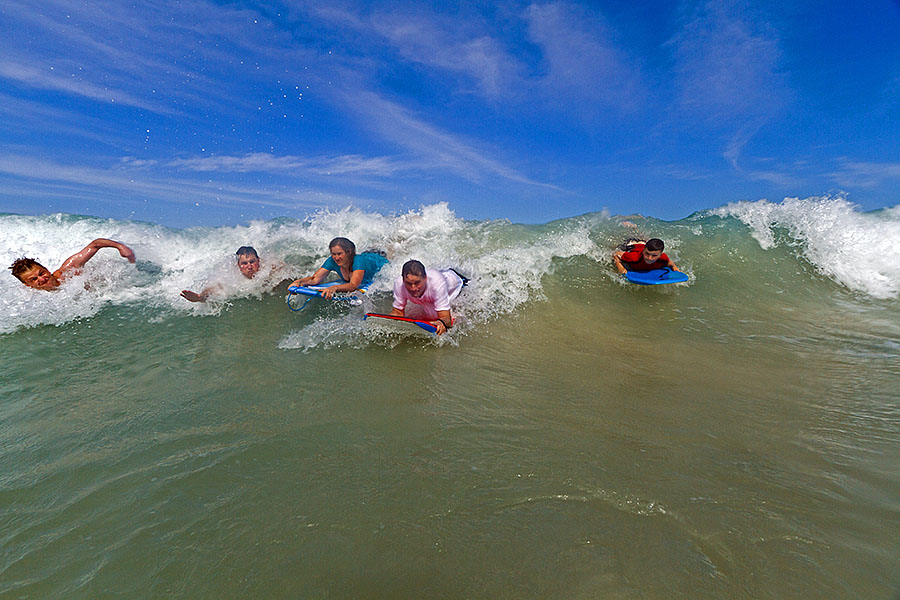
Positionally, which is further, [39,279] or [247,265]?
[247,265]

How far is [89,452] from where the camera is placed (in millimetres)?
3111

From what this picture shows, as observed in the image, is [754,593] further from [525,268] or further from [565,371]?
[525,268]

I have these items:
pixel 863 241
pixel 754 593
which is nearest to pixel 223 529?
pixel 754 593

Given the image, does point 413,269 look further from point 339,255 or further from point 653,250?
point 653,250

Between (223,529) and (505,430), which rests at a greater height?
(505,430)

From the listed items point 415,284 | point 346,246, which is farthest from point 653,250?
point 346,246

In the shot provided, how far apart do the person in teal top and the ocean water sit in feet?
1.56

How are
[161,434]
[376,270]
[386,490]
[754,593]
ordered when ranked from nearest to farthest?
[754,593] < [386,490] < [161,434] < [376,270]

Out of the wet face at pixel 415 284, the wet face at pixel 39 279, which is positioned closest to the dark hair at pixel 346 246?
the wet face at pixel 415 284

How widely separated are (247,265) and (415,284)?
4326 millimetres

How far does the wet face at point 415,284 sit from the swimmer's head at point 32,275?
624 cm

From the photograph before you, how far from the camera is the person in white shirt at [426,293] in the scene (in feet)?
17.2

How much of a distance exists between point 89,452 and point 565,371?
4179 millimetres

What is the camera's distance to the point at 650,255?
26.1 ft
